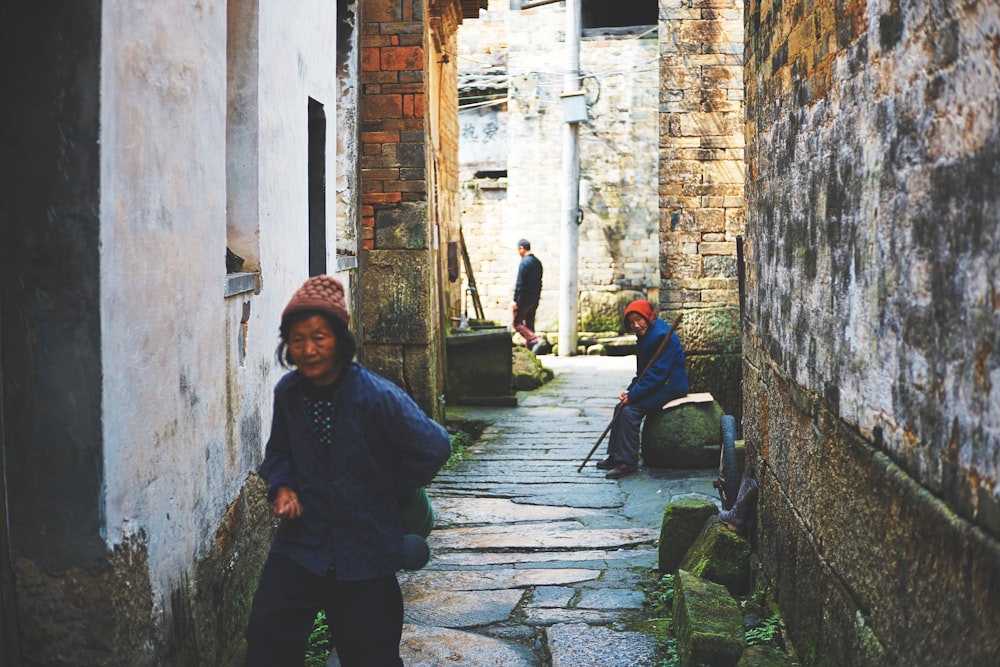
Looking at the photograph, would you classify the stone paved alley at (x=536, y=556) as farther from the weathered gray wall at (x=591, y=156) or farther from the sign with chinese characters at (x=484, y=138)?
the sign with chinese characters at (x=484, y=138)

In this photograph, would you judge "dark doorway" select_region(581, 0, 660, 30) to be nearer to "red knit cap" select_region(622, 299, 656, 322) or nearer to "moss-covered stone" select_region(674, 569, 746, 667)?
"red knit cap" select_region(622, 299, 656, 322)

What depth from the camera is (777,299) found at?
466cm

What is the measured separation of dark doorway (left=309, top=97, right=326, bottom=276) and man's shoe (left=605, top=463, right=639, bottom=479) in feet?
8.44

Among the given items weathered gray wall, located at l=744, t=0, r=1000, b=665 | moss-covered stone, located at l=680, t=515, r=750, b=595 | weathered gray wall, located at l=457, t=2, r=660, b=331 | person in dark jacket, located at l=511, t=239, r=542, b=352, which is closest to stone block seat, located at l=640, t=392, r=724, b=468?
moss-covered stone, located at l=680, t=515, r=750, b=595

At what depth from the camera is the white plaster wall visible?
2762 millimetres

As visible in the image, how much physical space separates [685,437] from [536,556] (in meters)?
2.49

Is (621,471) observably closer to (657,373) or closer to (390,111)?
(657,373)

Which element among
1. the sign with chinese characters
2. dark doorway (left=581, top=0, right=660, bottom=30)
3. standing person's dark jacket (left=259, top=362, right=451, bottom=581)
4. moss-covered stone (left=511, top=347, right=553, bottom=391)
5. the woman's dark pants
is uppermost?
dark doorway (left=581, top=0, right=660, bottom=30)

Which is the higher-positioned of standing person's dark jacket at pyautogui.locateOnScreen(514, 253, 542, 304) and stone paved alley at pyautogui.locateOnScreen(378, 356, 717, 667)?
standing person's dark jacket at pyautogui.locateOnScreen(514, 253, 542, 304)

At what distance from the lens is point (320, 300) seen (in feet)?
9.34

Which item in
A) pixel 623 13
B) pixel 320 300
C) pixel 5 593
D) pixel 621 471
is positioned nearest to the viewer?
pixel 5 593

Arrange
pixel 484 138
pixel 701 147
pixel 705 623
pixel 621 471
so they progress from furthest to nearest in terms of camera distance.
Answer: pixel 484 138 → pixel 701 147 → pixel 621 471 → pixel 705 623

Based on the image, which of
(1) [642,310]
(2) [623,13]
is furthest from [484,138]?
(1) [642,310]

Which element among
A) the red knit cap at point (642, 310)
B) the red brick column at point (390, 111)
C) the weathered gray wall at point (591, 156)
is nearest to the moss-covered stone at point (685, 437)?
the red knit cap at point (642, 310)
